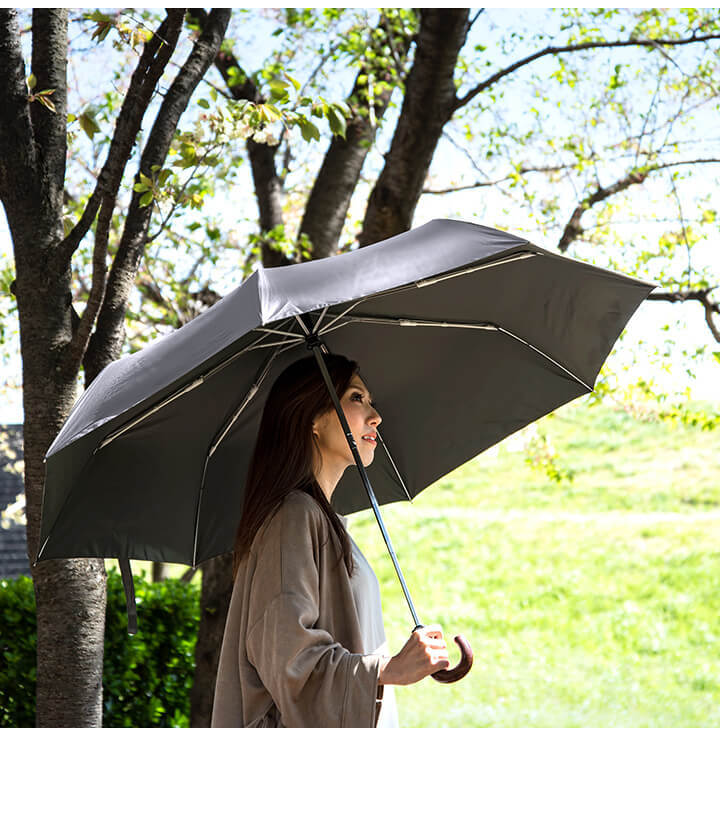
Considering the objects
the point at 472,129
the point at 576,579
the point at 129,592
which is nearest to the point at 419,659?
the point at 129,592

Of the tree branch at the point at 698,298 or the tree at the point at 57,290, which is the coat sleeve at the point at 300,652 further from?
the tree branch at the point at 698,298

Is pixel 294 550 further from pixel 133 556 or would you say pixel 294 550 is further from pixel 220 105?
pixel 220 105

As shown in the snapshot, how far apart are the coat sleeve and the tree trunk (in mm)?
2580

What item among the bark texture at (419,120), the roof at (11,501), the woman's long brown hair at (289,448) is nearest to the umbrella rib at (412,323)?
the woman's long brown hair at (289,448)

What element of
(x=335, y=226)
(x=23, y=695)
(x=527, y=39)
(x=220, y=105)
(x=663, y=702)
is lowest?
(x=663, y=702)

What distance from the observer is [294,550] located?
187 centimetres

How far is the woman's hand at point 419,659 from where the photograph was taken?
5.41ft

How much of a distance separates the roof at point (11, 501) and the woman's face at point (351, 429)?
780 cm

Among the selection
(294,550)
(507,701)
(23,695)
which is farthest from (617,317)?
(507,701)

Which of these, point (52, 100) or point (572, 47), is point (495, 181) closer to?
point (572, 47)

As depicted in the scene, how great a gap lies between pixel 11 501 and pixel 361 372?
7721 millimetres

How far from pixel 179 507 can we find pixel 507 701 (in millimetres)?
12004

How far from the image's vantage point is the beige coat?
5.75 feet

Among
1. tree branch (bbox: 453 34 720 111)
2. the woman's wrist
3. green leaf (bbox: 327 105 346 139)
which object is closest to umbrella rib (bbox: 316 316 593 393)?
the woman's wrist
